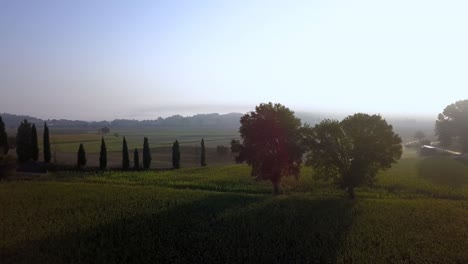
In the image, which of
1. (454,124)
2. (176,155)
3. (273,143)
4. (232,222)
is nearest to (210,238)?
(232,222)

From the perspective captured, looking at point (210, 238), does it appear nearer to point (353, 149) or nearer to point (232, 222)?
point (232, 222)

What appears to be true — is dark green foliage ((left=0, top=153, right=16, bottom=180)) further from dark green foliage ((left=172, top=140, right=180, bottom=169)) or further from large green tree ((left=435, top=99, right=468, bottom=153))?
large green tree ((left=435, top=99, right=468, bottom=153))

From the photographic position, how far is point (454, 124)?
4065 inches

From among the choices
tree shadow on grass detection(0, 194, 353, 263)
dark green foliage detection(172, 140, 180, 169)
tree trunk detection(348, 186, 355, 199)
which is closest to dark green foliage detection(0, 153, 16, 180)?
dark green foliage detection(172, 140, 180, 169)

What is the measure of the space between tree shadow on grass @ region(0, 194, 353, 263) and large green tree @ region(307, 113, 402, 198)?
7.58 meters

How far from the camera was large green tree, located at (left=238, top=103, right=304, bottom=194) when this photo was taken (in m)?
51.7

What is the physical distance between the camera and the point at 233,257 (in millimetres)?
26922

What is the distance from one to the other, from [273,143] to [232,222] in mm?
18355

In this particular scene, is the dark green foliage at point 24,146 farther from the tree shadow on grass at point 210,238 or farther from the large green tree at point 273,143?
the tree shadow on grass at point 210,238

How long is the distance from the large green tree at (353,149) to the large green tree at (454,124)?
62098 millimetres

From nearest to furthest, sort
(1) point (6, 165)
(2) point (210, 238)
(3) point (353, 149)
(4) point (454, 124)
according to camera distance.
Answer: (2) point (210, 238)
(3) point (353, 149)
(1) point (6, 165)
(4) point (454, 124)

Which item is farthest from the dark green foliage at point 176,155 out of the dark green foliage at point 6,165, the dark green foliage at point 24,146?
the dark green foliage at point 6,165

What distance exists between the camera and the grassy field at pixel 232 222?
27.6 meters

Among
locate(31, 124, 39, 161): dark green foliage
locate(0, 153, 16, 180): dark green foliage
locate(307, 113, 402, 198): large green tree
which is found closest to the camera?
locate(307, 113, 402, 198): large green tree
